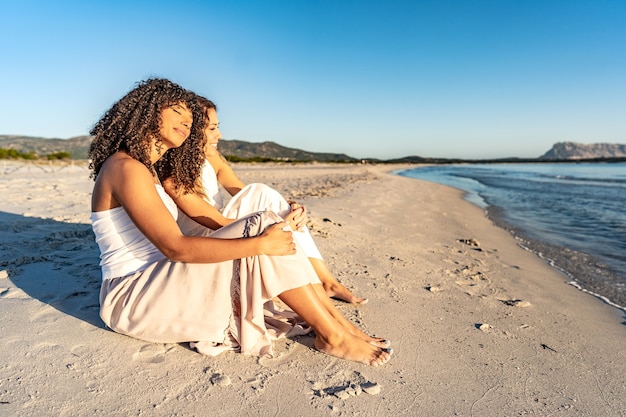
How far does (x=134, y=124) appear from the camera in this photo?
89.1 inches

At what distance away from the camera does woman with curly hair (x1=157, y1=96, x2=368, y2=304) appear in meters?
2.81

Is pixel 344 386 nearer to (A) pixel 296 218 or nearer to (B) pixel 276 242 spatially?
(B) pixel 276 242

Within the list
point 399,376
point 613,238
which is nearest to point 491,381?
point 399,376

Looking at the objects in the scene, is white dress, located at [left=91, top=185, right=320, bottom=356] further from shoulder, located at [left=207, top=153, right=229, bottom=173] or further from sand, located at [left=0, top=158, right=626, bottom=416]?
shoulder, located at [left=207, top=153, right=229, bottom=173]

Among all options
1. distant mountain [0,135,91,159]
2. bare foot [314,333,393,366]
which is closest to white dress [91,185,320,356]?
bare foot [314,333,393,366]

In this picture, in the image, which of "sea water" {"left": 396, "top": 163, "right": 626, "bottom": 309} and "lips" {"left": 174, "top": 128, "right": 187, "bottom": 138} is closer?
"lips" {"left": 174, "top": 128, "right": 187, "bottom": 138}

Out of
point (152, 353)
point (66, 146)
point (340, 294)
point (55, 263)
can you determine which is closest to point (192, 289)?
point (152, 353)

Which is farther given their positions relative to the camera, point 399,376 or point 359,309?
point 359,309

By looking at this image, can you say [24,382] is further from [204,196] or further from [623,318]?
[623,318]

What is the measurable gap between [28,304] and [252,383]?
5.80ft

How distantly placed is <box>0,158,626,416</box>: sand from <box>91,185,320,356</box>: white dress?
127 mm

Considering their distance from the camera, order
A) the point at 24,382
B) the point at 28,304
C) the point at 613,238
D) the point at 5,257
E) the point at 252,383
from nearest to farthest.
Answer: the point at 24,382
the point at 252,383
the point at 28,304
the point at 5,257
the point at 613,238

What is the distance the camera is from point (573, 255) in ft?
18.9

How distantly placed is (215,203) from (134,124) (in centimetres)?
124
